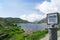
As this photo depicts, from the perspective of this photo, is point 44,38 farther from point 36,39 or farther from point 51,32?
point 51,32

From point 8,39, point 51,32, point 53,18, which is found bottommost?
point 8,39

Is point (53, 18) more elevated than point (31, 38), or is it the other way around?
point (53, 18)

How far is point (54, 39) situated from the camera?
6594 mm

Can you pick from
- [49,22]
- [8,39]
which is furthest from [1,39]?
[49,22]

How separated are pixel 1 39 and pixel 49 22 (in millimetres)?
4404

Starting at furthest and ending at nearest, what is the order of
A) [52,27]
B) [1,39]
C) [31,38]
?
1. [1,39]
2. [31,38]
3. [52,27]

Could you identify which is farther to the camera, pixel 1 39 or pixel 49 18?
pixel 1 39

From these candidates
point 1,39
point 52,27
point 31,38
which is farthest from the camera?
point 1,39

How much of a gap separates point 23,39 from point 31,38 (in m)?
0.42

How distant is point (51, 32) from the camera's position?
258 inches

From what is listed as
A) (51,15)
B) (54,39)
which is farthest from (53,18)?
→ (54,39)

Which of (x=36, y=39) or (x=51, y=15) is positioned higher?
(x=51, y=15)

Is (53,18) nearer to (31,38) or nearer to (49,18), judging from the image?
(49,18)

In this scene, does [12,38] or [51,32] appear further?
[12,38]
